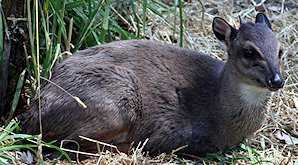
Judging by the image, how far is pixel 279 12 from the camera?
27.7ft

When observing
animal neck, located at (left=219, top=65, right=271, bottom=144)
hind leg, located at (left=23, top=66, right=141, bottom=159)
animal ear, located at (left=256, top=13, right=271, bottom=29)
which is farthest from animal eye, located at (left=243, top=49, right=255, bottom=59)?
hind leg, located at (left=23, top=66, right=141, bottom=159)

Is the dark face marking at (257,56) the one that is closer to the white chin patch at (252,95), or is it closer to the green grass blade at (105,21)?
the white chin patch at (252,95)

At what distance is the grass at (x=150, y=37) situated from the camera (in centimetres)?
567

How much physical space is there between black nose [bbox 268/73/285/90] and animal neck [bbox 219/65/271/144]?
0.39m

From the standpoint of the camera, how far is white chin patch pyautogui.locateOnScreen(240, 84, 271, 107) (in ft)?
18.8

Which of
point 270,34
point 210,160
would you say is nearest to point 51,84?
point 210,160

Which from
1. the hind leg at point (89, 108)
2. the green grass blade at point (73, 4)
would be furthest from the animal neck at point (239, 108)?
the green grass blade at point (73, 4)

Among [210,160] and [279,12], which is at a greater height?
[279,12]

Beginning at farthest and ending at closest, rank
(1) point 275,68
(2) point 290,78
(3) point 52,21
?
1. (2) point 290,78
2. (3) point 52,21
3. (1) point 275,68

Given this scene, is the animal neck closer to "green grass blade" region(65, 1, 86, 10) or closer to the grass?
the grass

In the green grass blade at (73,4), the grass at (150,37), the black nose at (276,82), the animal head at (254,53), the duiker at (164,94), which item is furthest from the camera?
the green grass blade at (73,4)

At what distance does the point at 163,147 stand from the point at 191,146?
222 mm

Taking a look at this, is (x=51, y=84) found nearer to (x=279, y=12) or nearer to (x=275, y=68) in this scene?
(x=275, y=68)

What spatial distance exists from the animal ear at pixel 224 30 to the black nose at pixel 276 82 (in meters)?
0.66
